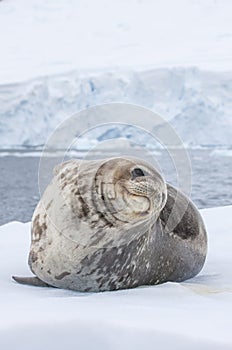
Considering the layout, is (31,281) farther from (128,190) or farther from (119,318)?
(119,318)

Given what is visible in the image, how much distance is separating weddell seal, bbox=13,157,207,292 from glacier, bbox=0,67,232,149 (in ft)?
59.1

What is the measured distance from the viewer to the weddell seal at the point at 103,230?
1.96m

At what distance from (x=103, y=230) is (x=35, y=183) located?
20741 millimetres

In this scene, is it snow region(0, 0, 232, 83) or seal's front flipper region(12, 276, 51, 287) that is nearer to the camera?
seal's front flipper region(12, 276, 51, 287)

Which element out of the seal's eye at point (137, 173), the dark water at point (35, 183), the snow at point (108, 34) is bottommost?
the dark water at point (35, 183)

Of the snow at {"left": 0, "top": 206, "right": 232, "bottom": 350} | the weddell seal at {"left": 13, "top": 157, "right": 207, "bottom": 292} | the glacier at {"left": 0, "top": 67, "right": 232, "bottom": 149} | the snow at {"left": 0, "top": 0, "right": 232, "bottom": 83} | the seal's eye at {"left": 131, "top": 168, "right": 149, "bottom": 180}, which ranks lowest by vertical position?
the snow at {"left": 0, "top": 206, "right": 232, "bottom": 350}

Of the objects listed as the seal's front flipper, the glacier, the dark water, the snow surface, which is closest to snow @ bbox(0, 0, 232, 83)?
the snow surface

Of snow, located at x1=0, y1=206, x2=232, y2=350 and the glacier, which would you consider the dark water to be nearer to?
the glacier

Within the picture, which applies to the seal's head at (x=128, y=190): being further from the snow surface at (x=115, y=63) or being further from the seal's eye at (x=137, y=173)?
the snow surface at (x=115, y=63)

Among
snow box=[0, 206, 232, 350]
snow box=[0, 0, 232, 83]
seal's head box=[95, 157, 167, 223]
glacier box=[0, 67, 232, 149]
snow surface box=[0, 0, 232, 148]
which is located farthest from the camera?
snow box=[0, 0, 232, 83]

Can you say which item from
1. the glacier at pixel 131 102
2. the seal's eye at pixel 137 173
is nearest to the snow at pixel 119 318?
the seal's eye at pixel 137 173

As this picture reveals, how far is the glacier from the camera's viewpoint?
20875 mm

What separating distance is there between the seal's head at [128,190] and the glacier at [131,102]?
60.1ft

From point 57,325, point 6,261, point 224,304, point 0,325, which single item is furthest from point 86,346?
point 6,261
